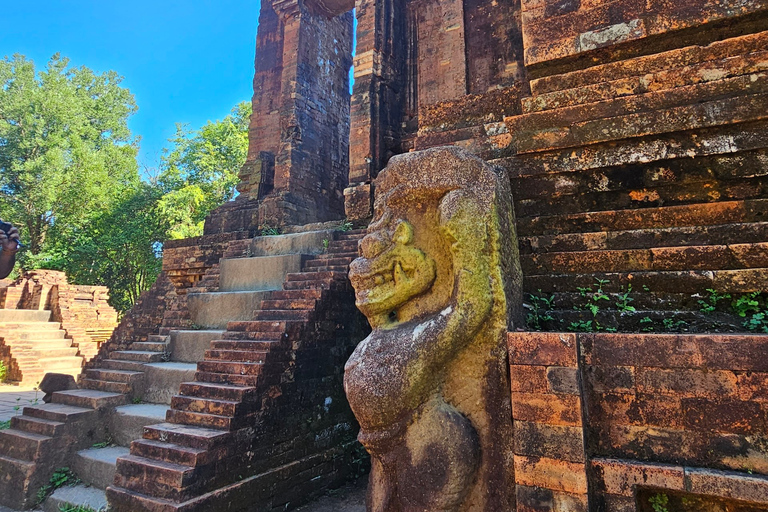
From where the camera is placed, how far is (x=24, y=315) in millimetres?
14344

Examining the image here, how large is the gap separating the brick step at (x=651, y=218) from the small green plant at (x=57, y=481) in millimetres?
4689

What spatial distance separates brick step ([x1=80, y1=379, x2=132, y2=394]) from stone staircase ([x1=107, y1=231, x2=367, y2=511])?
159cm

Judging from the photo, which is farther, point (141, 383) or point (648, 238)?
point (141, 383)

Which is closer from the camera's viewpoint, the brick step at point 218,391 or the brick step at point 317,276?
the brick step at point 218,391

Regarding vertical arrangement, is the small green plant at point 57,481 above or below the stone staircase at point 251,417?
below

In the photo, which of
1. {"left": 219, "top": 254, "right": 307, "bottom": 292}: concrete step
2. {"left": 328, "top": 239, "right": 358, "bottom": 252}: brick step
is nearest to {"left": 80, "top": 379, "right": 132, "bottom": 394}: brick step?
{"left": 219, "top": 254, "right": 307, "bottom": 292}: concrete step

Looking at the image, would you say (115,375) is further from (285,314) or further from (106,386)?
(285,314)

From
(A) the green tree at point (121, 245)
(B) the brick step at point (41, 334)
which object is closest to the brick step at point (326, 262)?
(B) the brick step at point (41, 334)

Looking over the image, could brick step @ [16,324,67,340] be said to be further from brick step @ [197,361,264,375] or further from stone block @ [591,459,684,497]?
stone block @ [591,459,684,497]

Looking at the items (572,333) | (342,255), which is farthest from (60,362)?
(572,333)

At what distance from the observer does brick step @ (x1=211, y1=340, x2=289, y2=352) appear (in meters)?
3.90

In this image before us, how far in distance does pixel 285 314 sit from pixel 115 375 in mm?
2466

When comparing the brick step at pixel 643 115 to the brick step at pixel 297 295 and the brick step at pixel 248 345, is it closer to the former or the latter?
the brick step at pixel 297 295

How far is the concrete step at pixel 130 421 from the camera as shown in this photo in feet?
14.4
